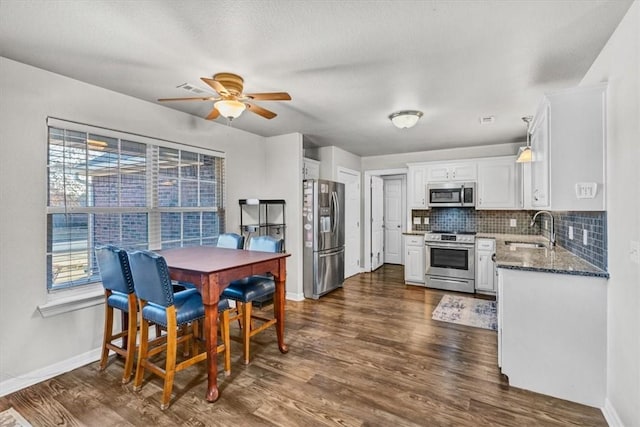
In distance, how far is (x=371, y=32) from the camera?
1934 mm

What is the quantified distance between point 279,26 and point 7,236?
2.49 meters

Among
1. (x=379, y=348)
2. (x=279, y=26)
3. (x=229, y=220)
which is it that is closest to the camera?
(x=279, y=26)

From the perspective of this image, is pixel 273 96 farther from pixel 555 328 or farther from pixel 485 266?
pixel 485 266

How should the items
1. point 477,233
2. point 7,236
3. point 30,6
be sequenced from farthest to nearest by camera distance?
point 477,233
point 7,236
point 30,6

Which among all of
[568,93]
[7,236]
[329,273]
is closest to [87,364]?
[7,236]

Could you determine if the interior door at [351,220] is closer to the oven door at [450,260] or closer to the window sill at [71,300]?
the oven door at [450,260]

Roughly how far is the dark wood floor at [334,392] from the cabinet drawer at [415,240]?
2202mm

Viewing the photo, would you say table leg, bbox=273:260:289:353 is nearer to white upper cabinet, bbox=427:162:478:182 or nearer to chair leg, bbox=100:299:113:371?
chair leg, bbox=100:299:113:371

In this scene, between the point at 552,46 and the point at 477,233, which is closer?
the point at 552,46

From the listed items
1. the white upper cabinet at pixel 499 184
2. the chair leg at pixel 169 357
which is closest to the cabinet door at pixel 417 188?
the white upper cabinet at pixel 499 184

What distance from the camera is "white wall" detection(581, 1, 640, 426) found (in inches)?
63.2

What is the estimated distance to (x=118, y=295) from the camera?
254 cm

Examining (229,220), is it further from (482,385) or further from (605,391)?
(605,391)

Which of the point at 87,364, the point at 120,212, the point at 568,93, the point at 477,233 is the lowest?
the point at 87,364
